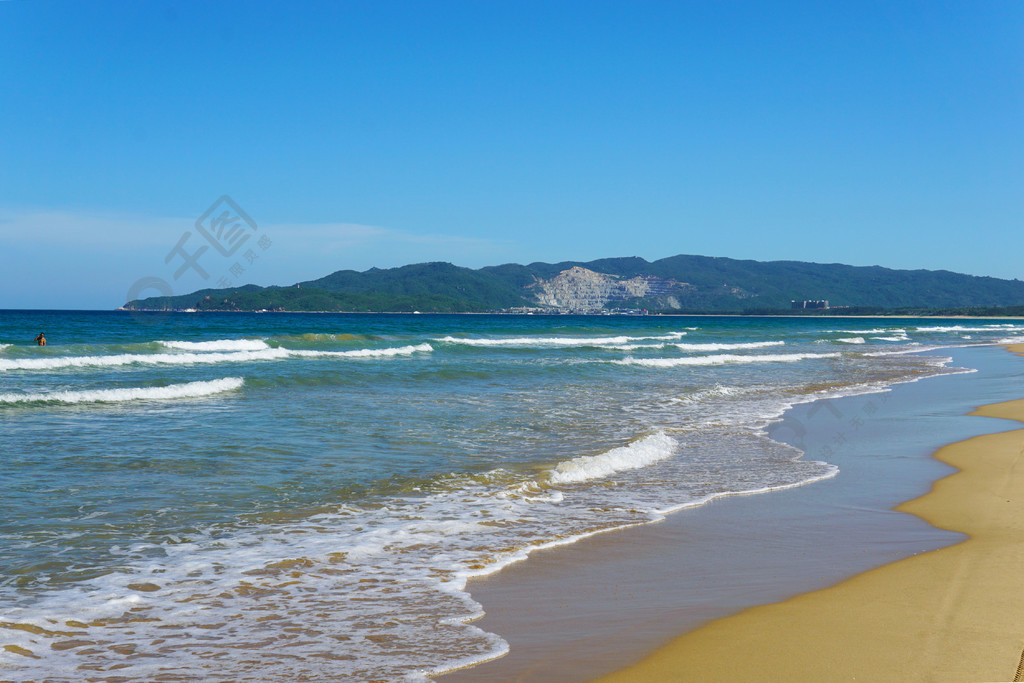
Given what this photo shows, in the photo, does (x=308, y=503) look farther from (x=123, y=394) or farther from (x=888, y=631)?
(x=123, y=394)

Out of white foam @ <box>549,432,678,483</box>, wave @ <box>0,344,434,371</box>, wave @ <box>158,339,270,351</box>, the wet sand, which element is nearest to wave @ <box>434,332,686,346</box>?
wave @ <box>0,344,434,371</box>

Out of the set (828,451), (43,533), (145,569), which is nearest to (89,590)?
(145,569)

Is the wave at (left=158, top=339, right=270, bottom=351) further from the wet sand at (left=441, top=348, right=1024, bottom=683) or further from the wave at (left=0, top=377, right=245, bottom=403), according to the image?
the wet sand at (left=441, top=348, right=1024, bottom=683)

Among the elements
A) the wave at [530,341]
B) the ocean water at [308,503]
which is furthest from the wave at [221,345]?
the ocean water at [308,503]

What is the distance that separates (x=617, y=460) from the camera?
9.04m

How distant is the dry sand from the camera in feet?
11.6

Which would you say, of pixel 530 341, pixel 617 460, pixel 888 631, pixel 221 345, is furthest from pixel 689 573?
pixel 530 341

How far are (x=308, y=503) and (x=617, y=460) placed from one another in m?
3.91

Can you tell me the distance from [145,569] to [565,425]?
777cm

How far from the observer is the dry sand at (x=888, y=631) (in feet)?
11.6

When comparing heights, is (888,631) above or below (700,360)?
below

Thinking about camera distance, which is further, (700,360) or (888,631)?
(700,360)

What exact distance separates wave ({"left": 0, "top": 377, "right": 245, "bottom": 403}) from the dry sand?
13.5 m

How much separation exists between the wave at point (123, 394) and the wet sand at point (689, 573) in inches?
474
